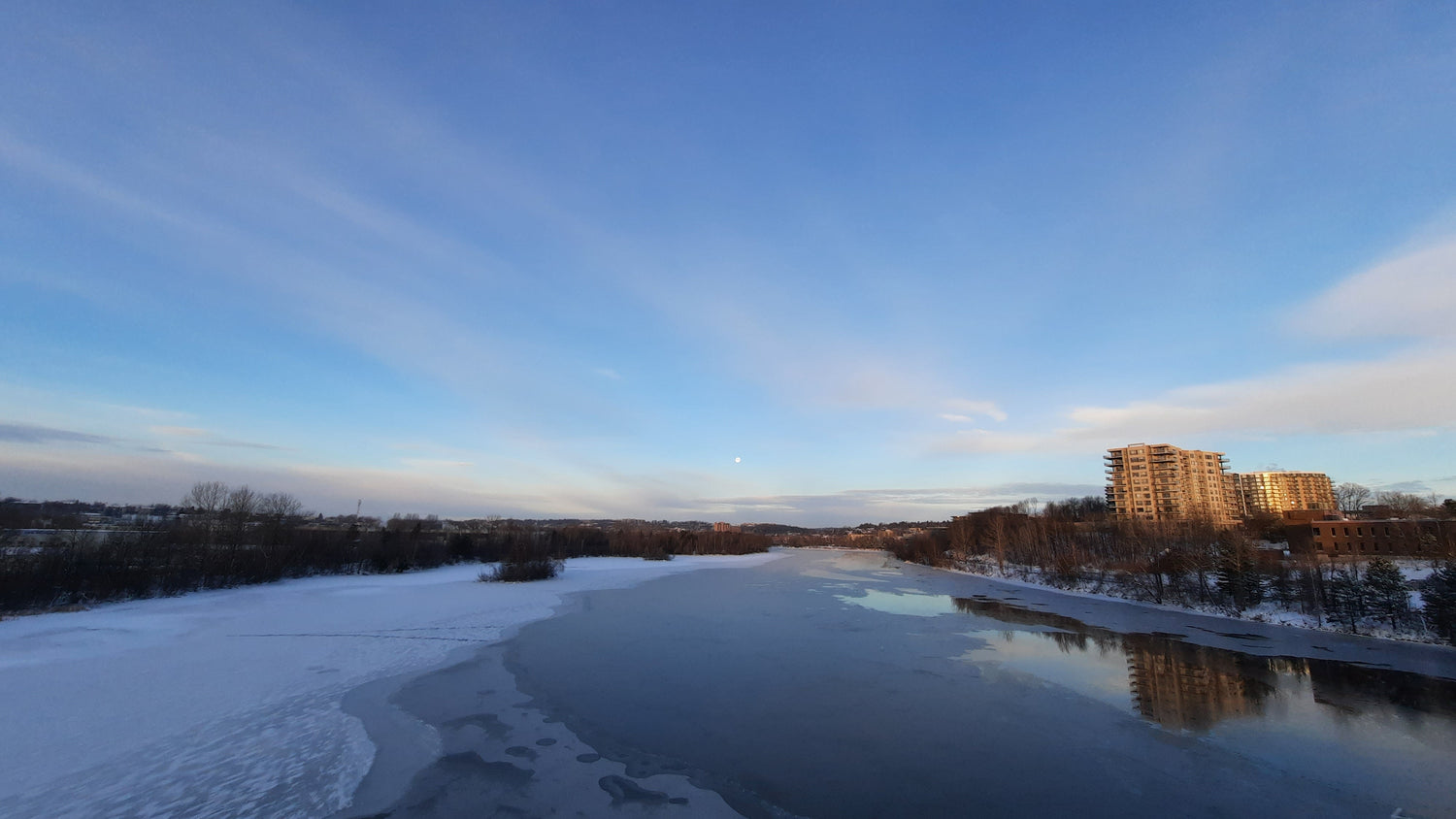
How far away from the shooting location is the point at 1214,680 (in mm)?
11086

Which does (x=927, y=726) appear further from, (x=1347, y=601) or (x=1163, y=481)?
(x=1163, y=481)

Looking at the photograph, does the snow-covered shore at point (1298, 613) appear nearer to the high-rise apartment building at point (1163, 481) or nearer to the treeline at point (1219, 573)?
the treeline at point (1219, 573)

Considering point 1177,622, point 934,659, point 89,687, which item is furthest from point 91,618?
point 1177,622

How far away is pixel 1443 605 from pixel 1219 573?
7686mm

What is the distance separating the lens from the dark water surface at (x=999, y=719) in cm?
598

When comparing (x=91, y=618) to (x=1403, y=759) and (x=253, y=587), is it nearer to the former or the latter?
(x=253, y=587)

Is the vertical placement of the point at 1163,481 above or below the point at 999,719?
above

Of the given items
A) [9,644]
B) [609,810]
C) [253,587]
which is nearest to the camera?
[609,810]

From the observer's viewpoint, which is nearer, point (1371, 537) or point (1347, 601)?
point (1347, 601)

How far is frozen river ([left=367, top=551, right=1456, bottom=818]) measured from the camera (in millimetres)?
5824

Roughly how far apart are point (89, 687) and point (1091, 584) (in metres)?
37.4

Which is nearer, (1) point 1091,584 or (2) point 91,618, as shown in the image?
(2) point 91,618

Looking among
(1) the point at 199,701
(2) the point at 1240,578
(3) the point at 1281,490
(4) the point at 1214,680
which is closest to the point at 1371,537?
(2) the point at 1240,578

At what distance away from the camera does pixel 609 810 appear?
5469mm
